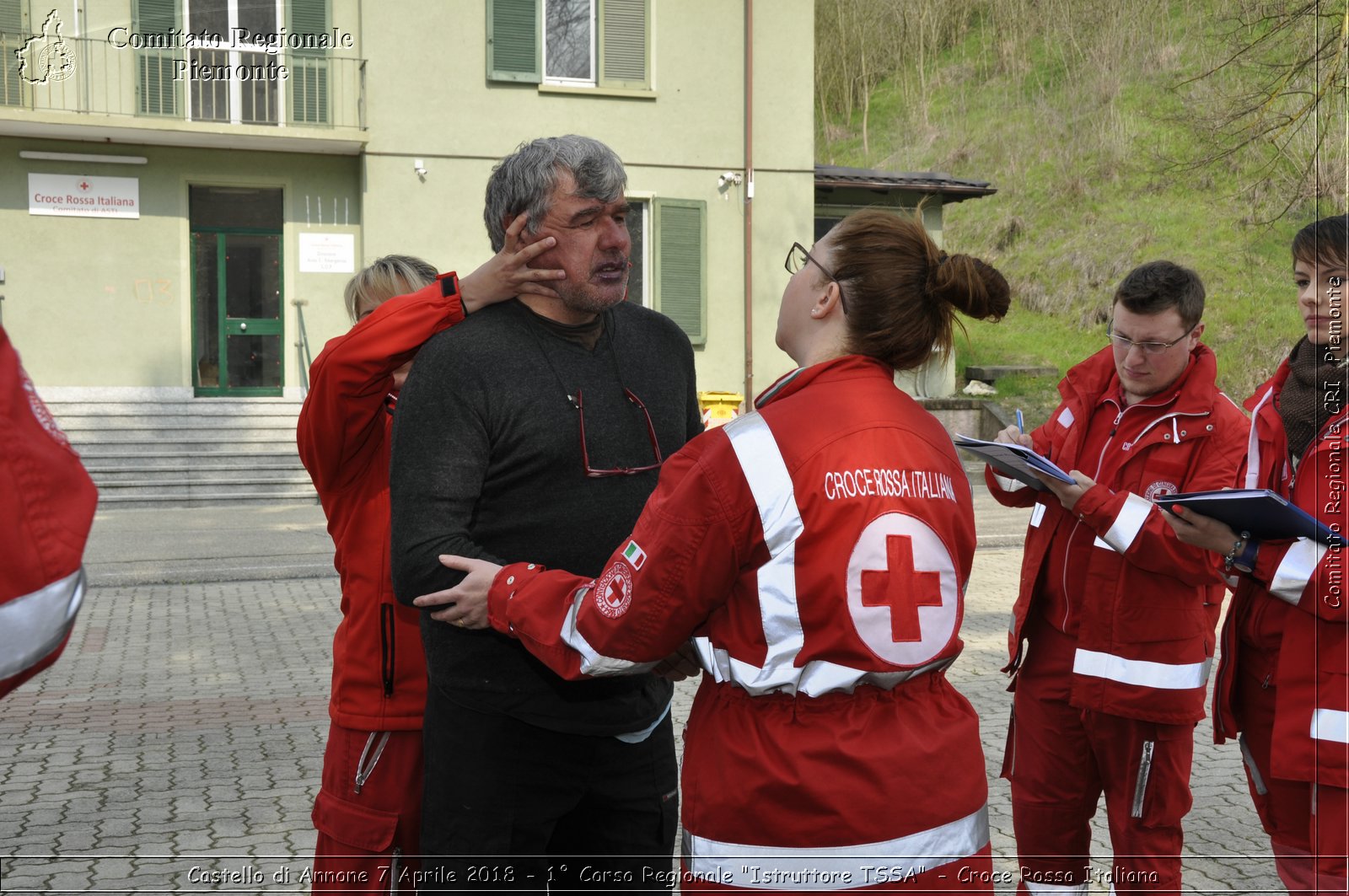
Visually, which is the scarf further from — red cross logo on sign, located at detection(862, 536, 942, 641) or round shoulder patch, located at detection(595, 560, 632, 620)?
round shoulder patch, located at detection(595, 560, 632, 620)

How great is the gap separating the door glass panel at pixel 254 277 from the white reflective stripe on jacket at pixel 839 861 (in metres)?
17.5

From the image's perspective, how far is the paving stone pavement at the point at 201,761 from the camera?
4320 mm

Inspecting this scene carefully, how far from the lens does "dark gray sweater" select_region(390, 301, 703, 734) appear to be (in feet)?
8.09

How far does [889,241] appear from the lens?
86.0 inches

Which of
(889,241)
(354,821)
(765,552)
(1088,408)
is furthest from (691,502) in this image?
(1088,408)

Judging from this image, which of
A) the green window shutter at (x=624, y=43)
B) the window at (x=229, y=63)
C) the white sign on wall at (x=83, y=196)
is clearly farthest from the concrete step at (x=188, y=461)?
the green window shutter at (x=624, y=43)

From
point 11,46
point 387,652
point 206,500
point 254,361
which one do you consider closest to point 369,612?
point 387,652

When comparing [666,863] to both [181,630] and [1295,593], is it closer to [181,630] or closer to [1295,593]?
[1295,593]

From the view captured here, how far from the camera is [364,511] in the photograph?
2957 mm

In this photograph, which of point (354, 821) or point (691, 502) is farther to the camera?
point (354, 821)

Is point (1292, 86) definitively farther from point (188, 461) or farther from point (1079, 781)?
point (188, 461)

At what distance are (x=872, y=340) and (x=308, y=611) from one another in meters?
7.80

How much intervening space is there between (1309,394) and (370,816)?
99.3 inches

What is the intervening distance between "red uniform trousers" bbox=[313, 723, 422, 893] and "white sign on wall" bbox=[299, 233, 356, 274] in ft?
52.4
